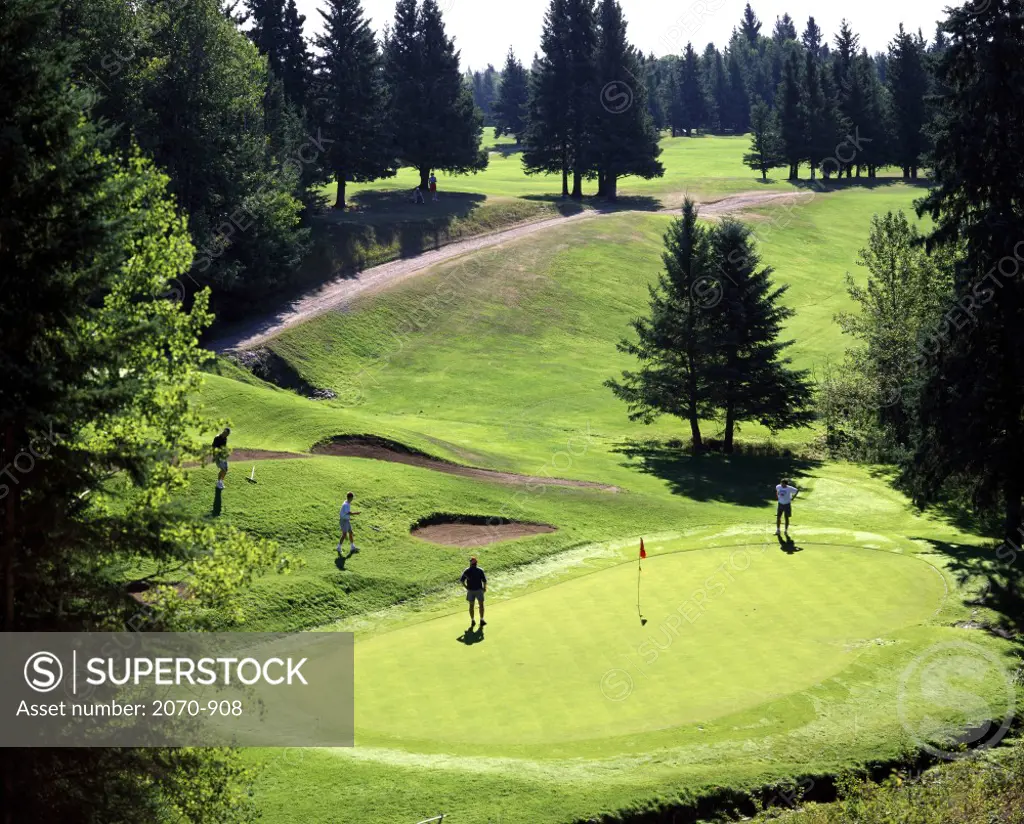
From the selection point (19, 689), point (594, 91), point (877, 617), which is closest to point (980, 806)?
point (877, 617)

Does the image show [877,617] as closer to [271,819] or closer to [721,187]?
[271,819]

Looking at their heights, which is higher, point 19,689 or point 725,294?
point 725,294

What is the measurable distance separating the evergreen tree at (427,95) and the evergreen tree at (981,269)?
5988cm

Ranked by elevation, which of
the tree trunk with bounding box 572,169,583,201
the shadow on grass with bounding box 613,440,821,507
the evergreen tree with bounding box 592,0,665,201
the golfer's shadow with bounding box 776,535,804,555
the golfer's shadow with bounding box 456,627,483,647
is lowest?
the shadow on grass with bounding box 613,440,821,507

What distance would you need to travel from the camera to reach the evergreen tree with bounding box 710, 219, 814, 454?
46812mm

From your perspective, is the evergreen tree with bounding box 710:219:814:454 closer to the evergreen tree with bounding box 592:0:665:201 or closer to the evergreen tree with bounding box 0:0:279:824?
the evergreen tree with bounding box 0:0:279:824

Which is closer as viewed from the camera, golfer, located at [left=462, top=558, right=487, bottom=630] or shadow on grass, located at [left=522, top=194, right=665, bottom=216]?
golfer, located at [left=462, top=558, right=487, bottom=630]

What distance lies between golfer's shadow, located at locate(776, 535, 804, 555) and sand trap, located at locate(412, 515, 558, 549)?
276 inches

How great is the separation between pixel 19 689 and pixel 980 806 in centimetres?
1528

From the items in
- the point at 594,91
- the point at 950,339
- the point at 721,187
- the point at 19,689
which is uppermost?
the point at 594,91

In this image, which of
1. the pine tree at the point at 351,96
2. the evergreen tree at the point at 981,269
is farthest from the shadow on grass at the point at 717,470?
the pine tree at the point at 351,96

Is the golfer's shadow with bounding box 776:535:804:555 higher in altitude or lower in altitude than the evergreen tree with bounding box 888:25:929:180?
lower

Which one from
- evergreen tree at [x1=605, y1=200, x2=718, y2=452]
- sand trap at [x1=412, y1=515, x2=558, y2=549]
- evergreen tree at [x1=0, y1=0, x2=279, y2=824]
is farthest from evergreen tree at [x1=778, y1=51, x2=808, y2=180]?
evergreen tree at [x1=0, y1=0, x2=279, y2=824]

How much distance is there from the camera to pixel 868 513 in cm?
3762
